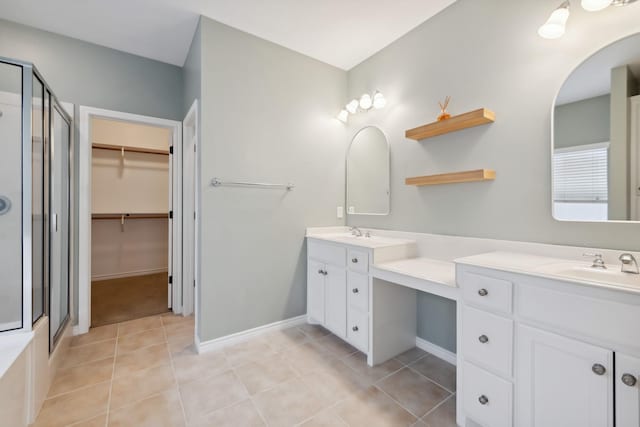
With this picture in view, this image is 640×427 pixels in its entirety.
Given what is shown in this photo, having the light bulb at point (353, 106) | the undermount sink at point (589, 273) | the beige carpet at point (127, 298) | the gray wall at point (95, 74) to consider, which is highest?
the gray wall at point (95, 74)

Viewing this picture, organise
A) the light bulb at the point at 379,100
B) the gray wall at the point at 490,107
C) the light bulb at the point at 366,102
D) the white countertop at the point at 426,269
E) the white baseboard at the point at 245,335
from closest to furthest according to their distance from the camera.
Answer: the gray wall at the point at 490,107
the white countertop at the point at 426,269
the white baseboard at the point at 245,335
the light bulb at the point at 379,100
the light bulb at the point at 366,102

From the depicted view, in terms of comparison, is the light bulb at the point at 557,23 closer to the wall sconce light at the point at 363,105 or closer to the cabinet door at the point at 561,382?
the wall sconce light at the point at 363,105

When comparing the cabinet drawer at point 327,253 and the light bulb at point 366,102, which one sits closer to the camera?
the cabinet drawer at point 327,253

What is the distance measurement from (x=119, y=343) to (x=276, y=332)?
1297 millimetres

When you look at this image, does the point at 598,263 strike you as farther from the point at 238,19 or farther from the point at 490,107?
the point at 238,19

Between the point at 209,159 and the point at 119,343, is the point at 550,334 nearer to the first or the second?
the point at 209,159

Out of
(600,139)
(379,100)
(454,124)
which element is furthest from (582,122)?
(379,100)

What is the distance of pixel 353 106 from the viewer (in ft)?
8.79

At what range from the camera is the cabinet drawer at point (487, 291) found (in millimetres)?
1210

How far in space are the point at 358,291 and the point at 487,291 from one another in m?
0.93

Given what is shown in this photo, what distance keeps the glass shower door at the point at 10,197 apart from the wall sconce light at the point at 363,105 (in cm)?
233

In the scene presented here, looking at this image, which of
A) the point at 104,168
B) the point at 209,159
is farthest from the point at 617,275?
the point at 104,168

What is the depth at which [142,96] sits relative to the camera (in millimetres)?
2711

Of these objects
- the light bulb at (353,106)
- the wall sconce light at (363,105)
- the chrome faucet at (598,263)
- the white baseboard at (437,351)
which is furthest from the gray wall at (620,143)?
the light bulb at (353,106)
